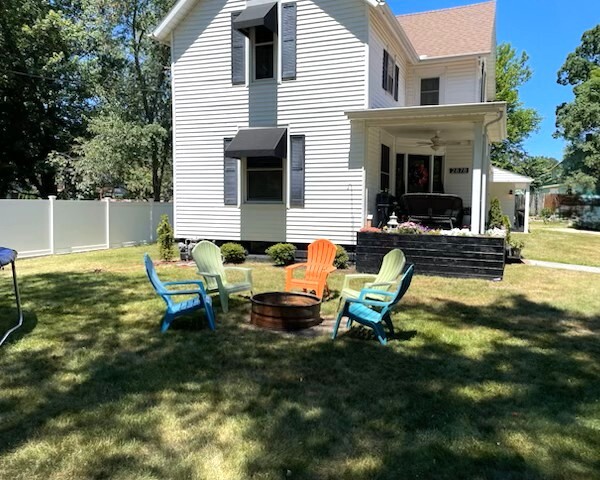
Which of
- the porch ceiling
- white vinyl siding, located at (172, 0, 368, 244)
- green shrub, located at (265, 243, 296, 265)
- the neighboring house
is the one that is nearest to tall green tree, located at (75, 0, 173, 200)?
white vinyl siding, located at (172, 0, 368, 244)

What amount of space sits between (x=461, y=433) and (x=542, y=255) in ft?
35.4

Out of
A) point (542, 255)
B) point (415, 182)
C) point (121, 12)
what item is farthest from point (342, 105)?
point (121, 12)

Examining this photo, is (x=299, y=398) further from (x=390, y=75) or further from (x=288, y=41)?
(x=390, y=75)

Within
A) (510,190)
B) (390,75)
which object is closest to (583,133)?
(510,190)

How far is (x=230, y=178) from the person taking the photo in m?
11.7

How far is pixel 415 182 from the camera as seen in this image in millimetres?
14492

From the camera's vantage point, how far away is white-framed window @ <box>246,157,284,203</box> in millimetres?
11562

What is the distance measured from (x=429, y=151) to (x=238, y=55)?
655cm

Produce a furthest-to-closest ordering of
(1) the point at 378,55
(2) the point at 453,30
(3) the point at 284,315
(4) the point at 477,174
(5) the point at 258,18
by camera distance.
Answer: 1. (2) the point at 453,30
2. (1) the point at 378,55
3. (5) the point at 258,18
4. (4) the point at 477,174
5. (3) the point at 284,315

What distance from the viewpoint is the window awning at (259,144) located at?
34.8ft

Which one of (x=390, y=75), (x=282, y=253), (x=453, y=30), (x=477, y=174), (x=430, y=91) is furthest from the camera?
(x=453, y=30)

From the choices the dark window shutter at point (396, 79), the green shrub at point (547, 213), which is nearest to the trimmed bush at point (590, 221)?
the green shrub at point (547, 213)

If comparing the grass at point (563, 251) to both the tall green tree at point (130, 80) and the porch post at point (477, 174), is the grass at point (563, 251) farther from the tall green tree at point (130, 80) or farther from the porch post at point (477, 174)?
the tall green tree at point (130, 80)

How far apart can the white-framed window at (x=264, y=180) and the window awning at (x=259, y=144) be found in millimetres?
620
